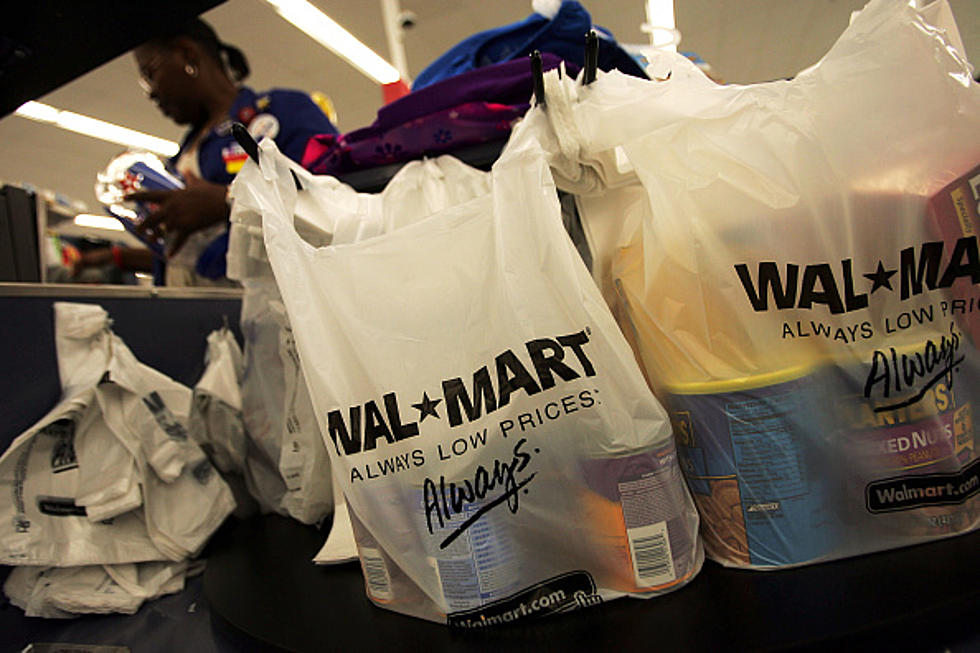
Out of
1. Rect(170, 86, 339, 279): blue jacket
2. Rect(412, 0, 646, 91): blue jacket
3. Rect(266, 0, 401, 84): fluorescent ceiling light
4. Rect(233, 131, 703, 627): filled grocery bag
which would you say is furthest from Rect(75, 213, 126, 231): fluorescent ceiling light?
Rect(233, 131, 703, 627): filled grocery bag

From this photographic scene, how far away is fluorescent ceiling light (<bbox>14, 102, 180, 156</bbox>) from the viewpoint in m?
4.30

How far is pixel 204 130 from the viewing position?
1498 mm

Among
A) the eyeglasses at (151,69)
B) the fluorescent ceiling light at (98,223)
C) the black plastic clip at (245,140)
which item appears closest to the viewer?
the black plastic clip at (245,140)

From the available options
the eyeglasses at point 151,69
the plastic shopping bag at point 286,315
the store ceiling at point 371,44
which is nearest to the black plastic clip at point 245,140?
the plastic shopping bag at point 286,315

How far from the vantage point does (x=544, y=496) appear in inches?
19.0

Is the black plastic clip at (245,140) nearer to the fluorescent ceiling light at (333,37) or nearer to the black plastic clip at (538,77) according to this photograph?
the black plastic clip at (538,77)

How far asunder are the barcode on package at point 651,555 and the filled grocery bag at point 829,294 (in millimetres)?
80

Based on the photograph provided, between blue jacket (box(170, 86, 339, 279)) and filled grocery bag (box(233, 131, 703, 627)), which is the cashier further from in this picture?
filled grocery bag (box(233, 131, 703, 627))

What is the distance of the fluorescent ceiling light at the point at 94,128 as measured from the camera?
430 centimetres

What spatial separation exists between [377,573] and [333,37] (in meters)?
4.15

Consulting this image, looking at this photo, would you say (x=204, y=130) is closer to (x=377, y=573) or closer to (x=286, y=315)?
(x=286, y=315)

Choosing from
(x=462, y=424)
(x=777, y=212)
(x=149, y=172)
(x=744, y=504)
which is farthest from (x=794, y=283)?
(x=149, y=172)

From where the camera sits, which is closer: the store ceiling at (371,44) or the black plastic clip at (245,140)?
the black plastic clip at (245,140)

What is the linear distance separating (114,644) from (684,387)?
0.74 m
